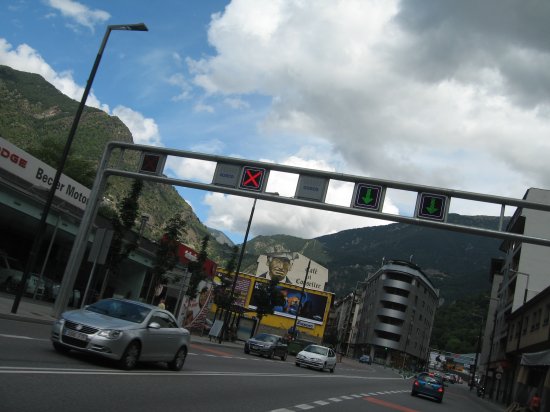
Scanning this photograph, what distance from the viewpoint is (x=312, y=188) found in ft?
60.7

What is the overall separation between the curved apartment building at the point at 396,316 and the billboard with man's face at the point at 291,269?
17851 mm

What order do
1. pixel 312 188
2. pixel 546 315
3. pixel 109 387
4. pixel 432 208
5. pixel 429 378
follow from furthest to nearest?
pixel 546 315, pixel 429 378, pixel 312 188, pixel 432 208, pixel 109 387

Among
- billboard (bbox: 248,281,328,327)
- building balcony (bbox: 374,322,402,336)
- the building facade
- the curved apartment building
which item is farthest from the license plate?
building balcony (bbox: 374,322,402,336)

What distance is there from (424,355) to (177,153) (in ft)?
451

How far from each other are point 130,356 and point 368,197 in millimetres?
9674

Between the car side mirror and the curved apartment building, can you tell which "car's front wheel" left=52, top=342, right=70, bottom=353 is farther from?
the curved apartment building

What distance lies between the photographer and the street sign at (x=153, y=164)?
2036 cm

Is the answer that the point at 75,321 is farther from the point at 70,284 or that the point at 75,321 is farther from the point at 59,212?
the point at 59,212

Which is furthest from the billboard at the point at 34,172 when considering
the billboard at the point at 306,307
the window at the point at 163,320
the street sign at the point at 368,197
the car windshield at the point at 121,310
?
the billboard at the point at 306,307

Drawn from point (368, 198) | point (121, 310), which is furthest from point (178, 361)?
point (368, 198)

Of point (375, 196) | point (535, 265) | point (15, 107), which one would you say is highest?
point (15, 107)

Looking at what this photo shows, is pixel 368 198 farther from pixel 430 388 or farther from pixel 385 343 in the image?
pixel 385 343

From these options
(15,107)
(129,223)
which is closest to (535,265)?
(129,223)

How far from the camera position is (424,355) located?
14438cm
